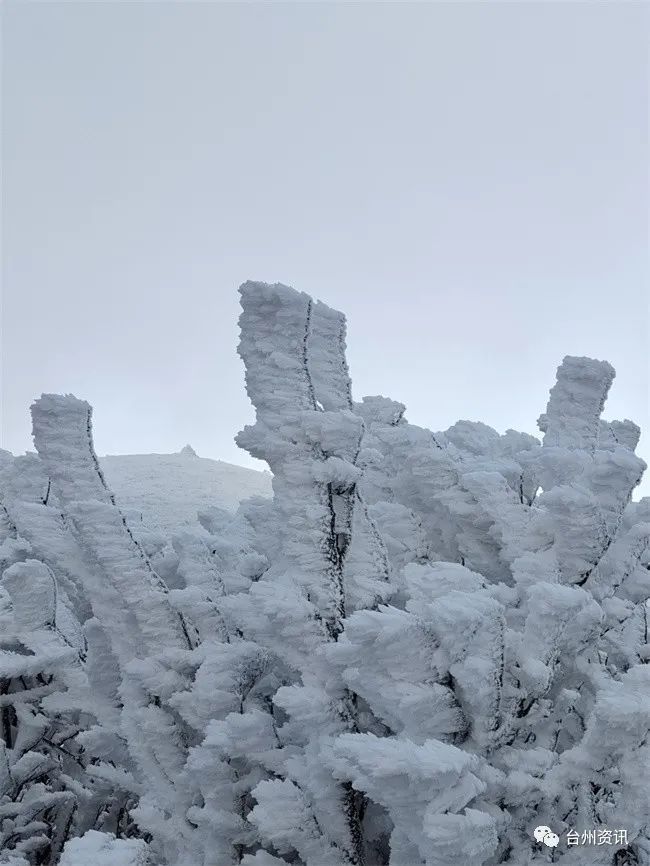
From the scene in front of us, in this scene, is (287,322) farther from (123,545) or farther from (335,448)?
(123,545)

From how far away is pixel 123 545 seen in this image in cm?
275

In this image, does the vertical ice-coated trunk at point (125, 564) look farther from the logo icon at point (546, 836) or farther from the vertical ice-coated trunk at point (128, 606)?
the logo icon at point (546, 836)

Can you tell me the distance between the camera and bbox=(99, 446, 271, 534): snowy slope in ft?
26.6

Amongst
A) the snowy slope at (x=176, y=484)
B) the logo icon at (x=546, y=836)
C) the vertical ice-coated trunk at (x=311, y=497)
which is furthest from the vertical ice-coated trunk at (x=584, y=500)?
the snowy slope at (x=176, y=484)

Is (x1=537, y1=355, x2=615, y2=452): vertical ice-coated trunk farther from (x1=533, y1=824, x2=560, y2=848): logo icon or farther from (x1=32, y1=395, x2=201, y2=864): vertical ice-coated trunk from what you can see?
(x1=32, y1=395, x2=201, y2=864): vertical ice-coated trunk

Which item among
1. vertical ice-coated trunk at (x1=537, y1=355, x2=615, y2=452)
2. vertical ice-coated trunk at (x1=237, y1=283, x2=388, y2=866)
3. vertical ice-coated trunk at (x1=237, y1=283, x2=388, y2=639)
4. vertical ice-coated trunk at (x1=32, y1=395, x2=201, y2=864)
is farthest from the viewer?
vertical ice-coated trunk at (x1=537, y1=355, x2=615, y2=452)

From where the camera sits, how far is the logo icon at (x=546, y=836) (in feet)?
5.79

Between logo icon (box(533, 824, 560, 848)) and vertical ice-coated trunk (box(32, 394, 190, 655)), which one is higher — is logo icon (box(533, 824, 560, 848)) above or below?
below

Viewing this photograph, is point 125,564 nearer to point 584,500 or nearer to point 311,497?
point 311,497

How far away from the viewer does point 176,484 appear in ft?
31.4

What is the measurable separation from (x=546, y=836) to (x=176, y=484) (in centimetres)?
836

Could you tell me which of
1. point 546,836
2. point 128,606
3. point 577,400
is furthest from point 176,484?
point 546,836

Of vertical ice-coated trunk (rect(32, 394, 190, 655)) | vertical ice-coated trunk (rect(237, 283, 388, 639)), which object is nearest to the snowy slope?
vertical ice-coated trunk (rect(32, 394, 190, 655))

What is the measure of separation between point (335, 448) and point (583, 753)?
125 cm
